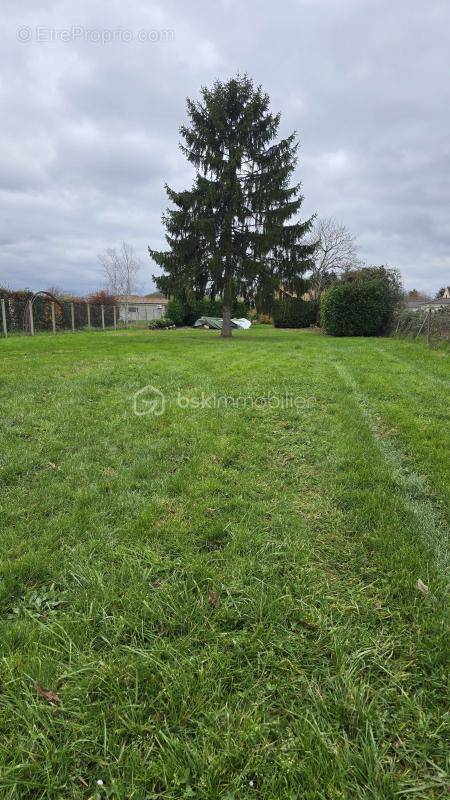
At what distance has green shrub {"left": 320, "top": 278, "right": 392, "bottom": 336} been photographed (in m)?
16.5

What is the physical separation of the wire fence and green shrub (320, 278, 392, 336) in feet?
3.20

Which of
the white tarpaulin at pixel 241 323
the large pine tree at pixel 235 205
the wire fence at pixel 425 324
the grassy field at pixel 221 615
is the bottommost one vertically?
the grassy field at pixel 221 615

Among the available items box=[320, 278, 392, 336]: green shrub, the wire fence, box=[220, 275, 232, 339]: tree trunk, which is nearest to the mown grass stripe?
the wire fence

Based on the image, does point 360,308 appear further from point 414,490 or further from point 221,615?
point 221,615

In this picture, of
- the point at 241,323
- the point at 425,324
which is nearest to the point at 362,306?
the point at 425,324

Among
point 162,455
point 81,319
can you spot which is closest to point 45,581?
point 162,455

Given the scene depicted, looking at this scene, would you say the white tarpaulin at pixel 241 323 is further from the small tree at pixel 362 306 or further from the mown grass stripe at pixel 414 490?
the mown grass stripe at pixel 414 490

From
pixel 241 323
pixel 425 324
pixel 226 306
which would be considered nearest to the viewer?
pixel 425 324

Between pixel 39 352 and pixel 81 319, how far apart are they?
1151 cm

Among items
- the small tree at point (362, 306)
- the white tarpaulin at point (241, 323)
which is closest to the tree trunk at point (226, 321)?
the small tree at point (362, 306)

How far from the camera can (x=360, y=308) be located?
16.8 meters

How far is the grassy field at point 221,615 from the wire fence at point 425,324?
8748mm

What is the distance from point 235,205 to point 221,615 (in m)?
16.1

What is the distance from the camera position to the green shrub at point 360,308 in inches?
651
